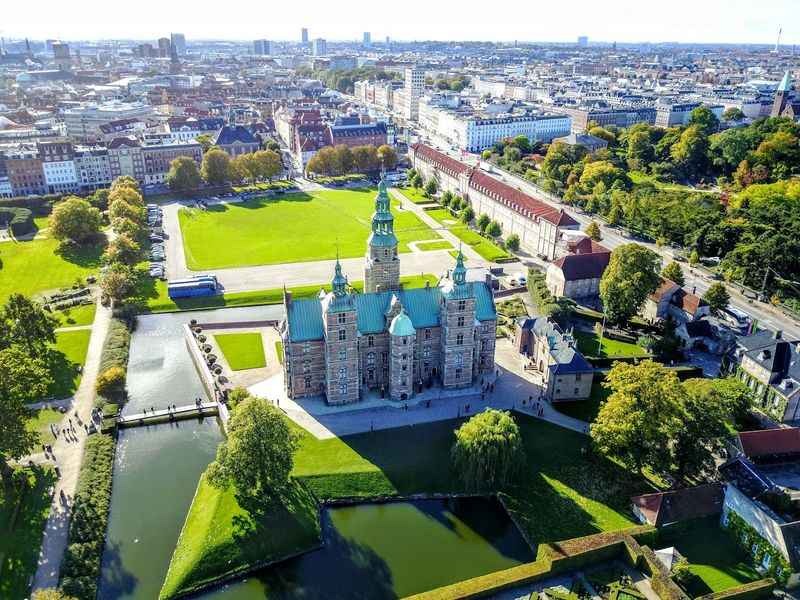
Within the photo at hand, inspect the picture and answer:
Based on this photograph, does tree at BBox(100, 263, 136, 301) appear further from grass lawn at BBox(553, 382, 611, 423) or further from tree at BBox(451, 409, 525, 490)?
grass lawn at BBox(553, 382, 611, 423)

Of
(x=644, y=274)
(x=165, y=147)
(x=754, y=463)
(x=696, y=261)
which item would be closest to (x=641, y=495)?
(x=754, y=463)

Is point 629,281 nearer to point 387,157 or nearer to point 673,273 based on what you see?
point 673,273

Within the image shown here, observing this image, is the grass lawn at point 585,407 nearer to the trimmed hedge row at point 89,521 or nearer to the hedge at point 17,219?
the trimmed hedge row at point 89,521

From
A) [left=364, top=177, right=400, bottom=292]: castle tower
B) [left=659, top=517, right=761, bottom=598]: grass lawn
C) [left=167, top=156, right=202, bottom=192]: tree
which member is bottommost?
[left=659, top=517, right=761, bottom=598]: grass lawn

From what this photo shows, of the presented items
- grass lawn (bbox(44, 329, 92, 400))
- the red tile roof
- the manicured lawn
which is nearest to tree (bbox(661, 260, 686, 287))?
the red tile roof

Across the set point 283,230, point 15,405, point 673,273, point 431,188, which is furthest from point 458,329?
point 431,188

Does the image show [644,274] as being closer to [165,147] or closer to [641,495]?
[641,495]

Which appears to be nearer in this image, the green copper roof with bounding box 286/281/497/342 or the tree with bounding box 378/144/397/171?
the green copper roof with bounding box 286/281/497/342

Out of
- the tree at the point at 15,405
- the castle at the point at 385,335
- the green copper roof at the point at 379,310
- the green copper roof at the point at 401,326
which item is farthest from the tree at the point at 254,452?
the tree at the point at 15,405
